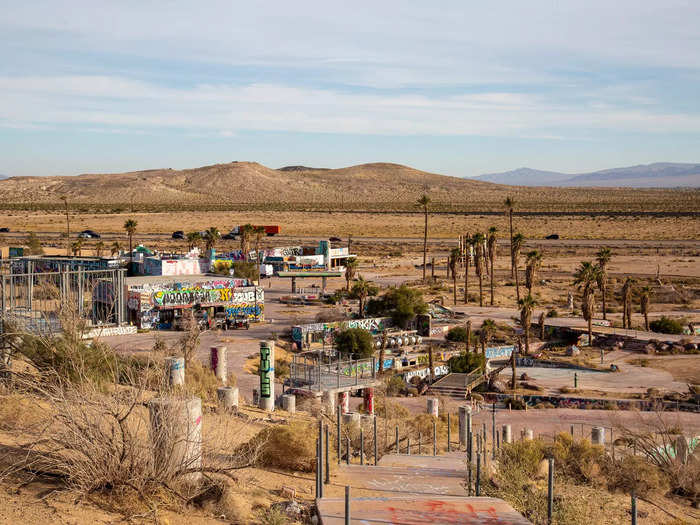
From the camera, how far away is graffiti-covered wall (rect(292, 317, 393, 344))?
146 feet


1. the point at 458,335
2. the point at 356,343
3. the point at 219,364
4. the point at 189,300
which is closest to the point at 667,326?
the point at 458,335

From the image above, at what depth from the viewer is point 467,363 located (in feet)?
131

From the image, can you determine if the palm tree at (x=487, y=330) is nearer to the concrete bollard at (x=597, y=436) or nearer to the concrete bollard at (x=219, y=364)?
the concrete bollard at (x=597, y=436)

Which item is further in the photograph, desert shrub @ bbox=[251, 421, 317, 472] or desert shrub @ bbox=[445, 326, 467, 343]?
desert shrub @ bbox=[445, 326, 467, 343]

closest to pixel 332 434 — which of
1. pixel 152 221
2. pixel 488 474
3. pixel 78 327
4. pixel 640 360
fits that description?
pixel 488 474

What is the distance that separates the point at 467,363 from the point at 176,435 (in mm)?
30454

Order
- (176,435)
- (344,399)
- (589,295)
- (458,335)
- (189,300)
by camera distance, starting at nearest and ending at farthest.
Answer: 1. (176,435)
2. (344,399)
3. (458,335)
4. (589,295)
5. (189,300)

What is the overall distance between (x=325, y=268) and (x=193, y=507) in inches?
2629

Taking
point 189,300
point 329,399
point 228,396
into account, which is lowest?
point 329,399

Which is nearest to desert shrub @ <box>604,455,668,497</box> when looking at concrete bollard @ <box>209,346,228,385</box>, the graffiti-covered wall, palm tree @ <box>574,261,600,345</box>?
concrete bollard @ <box>209,346,228,385</box>

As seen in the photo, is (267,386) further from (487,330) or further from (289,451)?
(487,330)

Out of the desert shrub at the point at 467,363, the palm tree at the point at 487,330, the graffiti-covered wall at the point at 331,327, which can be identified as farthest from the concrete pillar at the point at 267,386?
the graffiti-covered wall at the point at 331,327

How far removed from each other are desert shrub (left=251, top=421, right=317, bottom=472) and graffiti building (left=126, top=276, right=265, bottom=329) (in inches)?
Answer: 1295

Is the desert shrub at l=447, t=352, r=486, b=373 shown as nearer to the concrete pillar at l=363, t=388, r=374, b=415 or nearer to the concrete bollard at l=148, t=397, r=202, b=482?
the concrete pillar at l=363, t=388, r=374, b=415
